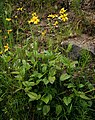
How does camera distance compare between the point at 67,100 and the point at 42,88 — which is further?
the point at 42,88

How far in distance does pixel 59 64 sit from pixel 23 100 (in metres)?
0.50

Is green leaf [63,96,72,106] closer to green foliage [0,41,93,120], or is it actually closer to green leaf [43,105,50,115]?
green foliage [0,41,93,120]

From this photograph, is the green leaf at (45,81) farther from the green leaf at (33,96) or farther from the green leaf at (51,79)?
the green leaf at (33,96)

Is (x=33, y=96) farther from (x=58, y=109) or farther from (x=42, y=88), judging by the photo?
(x=58, y=109)

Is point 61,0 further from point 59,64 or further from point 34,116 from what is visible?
point 34,116

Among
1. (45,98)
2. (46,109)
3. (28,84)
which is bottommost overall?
(46,109)

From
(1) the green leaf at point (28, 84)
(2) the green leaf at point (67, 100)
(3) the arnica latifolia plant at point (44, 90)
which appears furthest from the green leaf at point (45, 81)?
(2) the green leaf at point (67, 100)

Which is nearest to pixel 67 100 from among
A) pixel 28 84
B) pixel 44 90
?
pixel 44 90

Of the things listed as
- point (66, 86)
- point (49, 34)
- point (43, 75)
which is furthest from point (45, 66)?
point (49, 34)

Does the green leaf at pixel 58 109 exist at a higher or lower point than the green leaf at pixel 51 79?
lower

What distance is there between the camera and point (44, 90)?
9.91 ft

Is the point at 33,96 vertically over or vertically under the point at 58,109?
over

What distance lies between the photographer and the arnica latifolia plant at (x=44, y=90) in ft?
9.81

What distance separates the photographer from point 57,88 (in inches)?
122
